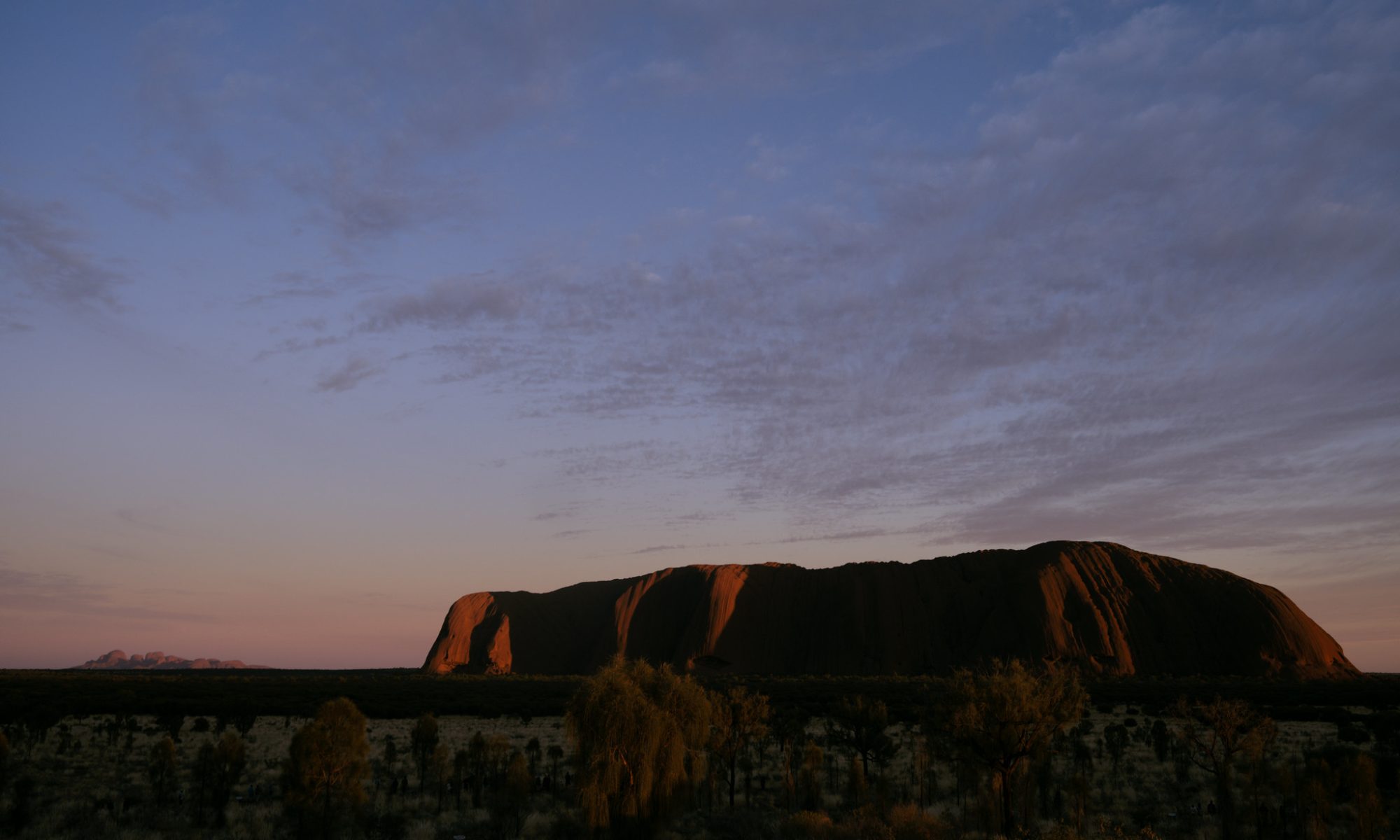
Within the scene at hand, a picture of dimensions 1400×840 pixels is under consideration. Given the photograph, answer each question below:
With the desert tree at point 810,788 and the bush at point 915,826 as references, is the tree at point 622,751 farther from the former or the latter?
the desert tree at point 810,788

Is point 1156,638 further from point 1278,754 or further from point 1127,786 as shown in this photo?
point 1127,786

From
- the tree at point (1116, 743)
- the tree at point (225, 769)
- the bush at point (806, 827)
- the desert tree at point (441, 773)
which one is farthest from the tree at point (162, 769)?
the tree at point (1116, 743)

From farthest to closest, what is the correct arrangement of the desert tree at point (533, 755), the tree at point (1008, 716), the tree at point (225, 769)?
the desert tree at point (533, 755) → the tree at point (225, 769) → the tree at point (1008, 716)

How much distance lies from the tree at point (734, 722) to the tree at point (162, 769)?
61.8ft

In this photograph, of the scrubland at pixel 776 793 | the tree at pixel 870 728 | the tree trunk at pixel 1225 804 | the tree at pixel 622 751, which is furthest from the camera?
the tree at pixel 870 728

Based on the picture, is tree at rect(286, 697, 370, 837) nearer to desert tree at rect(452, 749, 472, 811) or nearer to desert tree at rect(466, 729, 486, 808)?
desert tree at rect(452, 749, 472, 811)

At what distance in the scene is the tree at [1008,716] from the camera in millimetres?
22828

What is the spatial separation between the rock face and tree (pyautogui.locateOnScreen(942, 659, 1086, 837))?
74.3m

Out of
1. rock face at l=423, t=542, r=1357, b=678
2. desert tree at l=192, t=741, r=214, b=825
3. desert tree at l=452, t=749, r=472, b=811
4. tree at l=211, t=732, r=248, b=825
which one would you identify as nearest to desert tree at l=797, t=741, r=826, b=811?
desert tree at l=452, t=749, r=472, b=811

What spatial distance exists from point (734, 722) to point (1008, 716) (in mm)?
11732

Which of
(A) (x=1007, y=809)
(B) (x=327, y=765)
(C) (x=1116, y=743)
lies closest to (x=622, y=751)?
(B) (x=327, y=765)

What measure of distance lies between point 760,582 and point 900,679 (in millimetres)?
33616

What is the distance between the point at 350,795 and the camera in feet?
72.0

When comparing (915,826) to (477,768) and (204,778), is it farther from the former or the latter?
(204,778)
